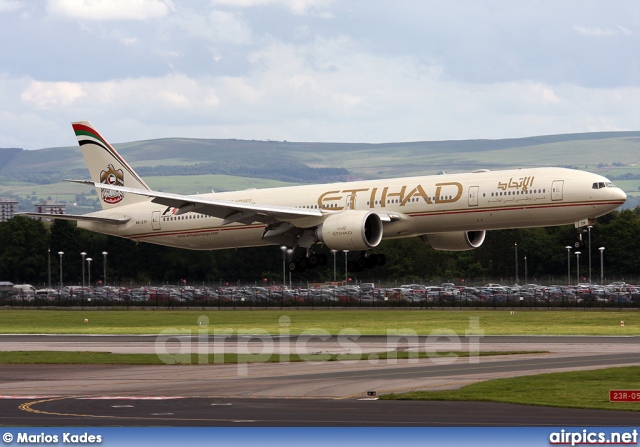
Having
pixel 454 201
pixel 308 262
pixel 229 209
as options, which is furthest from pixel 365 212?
pixel 229 209

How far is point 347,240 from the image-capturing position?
6800 cm

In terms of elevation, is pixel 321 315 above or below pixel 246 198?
below

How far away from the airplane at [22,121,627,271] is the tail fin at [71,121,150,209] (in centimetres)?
43

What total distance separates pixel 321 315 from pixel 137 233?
3053 cm

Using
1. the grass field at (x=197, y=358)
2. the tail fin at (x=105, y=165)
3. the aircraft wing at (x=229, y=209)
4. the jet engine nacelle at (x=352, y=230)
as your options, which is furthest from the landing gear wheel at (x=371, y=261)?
the tail fin at (x=105, y=165)

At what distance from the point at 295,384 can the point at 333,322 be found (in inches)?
1869

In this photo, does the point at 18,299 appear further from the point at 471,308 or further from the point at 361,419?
the point at 361,419

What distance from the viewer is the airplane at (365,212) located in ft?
213

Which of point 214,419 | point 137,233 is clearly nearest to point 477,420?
point 214,419

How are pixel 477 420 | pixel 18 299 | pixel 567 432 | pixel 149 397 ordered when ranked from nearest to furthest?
1. pixel 567 432
2. pixel 477 420
3. pixel 149 397
4. pixel 18 299

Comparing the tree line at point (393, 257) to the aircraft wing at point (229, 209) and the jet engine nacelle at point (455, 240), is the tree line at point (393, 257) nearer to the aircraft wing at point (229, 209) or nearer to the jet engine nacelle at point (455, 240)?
the aircraft wing at point (229, 209)

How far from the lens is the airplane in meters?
65.1

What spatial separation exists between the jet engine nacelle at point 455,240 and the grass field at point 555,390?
21.4m

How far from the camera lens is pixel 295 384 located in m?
50.3
